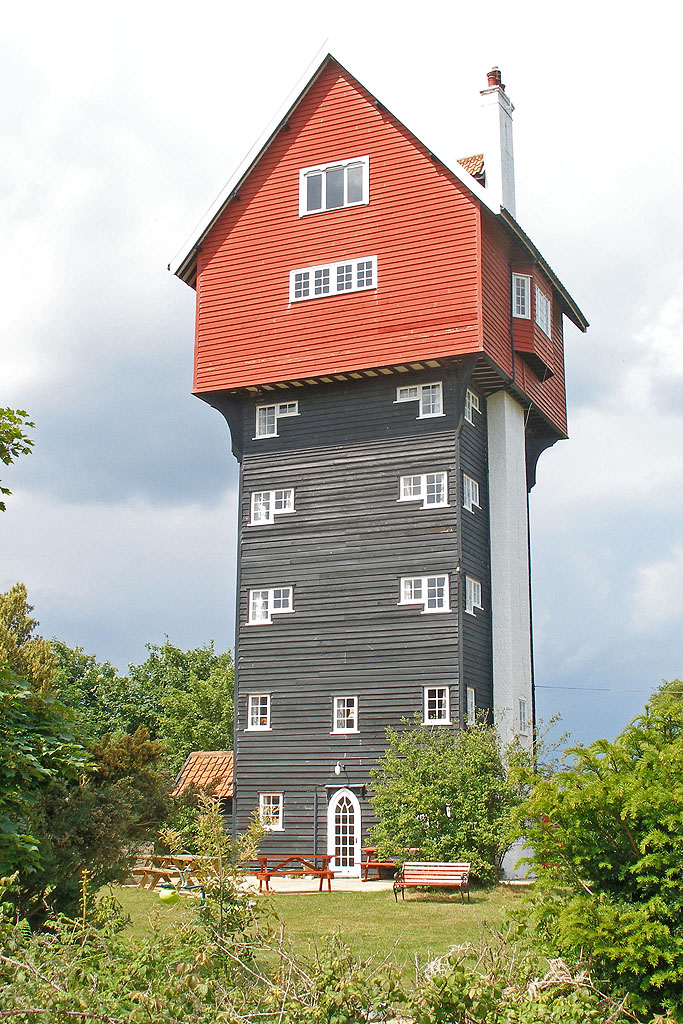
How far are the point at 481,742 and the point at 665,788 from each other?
19.0 m

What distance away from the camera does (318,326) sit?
3198 centimetres

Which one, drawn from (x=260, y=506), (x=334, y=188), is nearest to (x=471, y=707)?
(x=260, y=506)

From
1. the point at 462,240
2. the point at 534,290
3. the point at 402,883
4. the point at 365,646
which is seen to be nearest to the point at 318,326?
the point at 462,240

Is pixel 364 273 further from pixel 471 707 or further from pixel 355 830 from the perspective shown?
pixel 355 830

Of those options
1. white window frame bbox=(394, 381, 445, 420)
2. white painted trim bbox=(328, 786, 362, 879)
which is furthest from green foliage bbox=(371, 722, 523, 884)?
white window frame bbox=(394, 381, 445, 420)

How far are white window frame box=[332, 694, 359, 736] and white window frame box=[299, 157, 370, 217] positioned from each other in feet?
47.8

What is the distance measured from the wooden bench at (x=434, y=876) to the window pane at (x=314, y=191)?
64.0 feet

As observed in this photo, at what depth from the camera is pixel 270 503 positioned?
33.3m

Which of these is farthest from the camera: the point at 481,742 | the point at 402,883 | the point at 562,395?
the point at 562,395

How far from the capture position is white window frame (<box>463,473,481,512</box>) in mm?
31422

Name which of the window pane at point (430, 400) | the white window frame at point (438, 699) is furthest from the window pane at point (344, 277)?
the white window frame at point (438, 699)

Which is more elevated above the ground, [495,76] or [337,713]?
[495,76]

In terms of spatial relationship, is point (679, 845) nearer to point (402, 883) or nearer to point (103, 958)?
point (103, 958)

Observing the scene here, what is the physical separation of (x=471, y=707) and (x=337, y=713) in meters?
3.91
